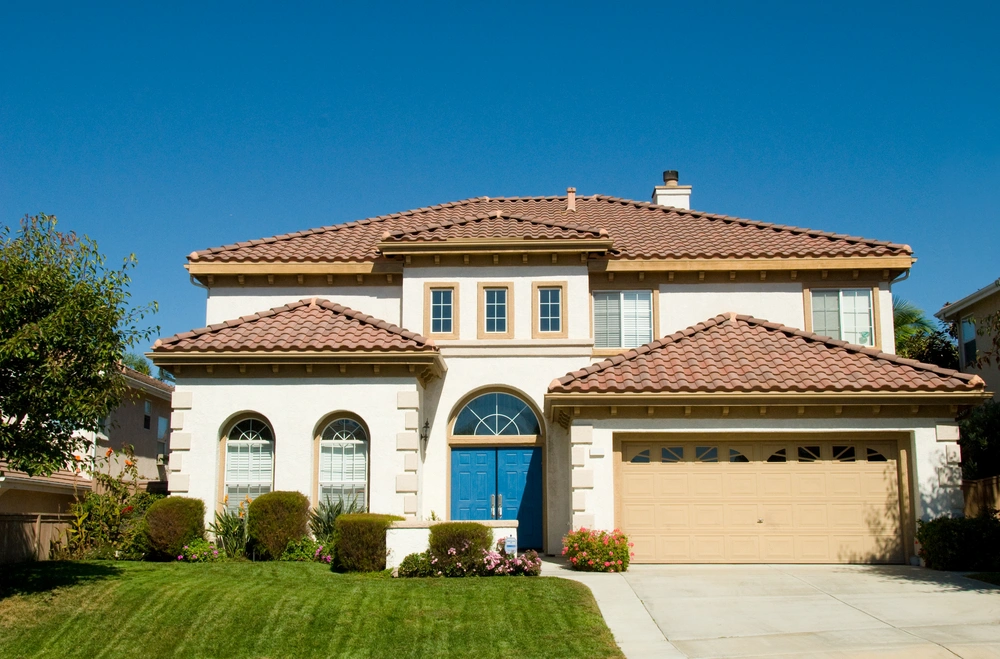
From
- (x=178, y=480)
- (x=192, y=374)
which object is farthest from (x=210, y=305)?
(x=178, y=480)

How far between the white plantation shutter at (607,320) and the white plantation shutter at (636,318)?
13 cm

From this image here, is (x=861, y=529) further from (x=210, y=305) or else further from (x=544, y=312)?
(x=210, y=305)

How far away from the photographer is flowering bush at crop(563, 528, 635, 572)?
1781cm

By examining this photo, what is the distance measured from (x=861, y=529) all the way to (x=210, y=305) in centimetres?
1466

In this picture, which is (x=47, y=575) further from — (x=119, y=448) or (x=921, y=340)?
(x=921, y=340)

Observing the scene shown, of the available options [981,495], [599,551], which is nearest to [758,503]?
[599,551]

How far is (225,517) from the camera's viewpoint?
62.7 ft

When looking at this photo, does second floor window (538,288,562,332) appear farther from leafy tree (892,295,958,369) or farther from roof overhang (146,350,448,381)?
leafy tree (892,295,958,369)

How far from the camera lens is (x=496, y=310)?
2247 centimetres

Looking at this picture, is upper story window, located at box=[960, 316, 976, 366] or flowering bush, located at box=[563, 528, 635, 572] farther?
upper story window, located at box=[960, 316, 976, 366]

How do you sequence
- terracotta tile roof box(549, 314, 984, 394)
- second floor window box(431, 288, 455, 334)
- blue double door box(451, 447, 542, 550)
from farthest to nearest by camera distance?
second floor window box(431, 288, 455, 334)
blue double door box(451, 447, 542, 550)
terracotta tile roof box(549, 314, 984, 394)

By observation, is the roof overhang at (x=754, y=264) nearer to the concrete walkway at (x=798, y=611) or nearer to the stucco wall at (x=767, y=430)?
the stucco wall at (x=767, y=430)

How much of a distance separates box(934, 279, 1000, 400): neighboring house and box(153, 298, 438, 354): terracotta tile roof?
633 inches

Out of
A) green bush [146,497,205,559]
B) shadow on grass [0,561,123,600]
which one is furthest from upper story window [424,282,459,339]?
shadow on grass [0,561,123,600]
